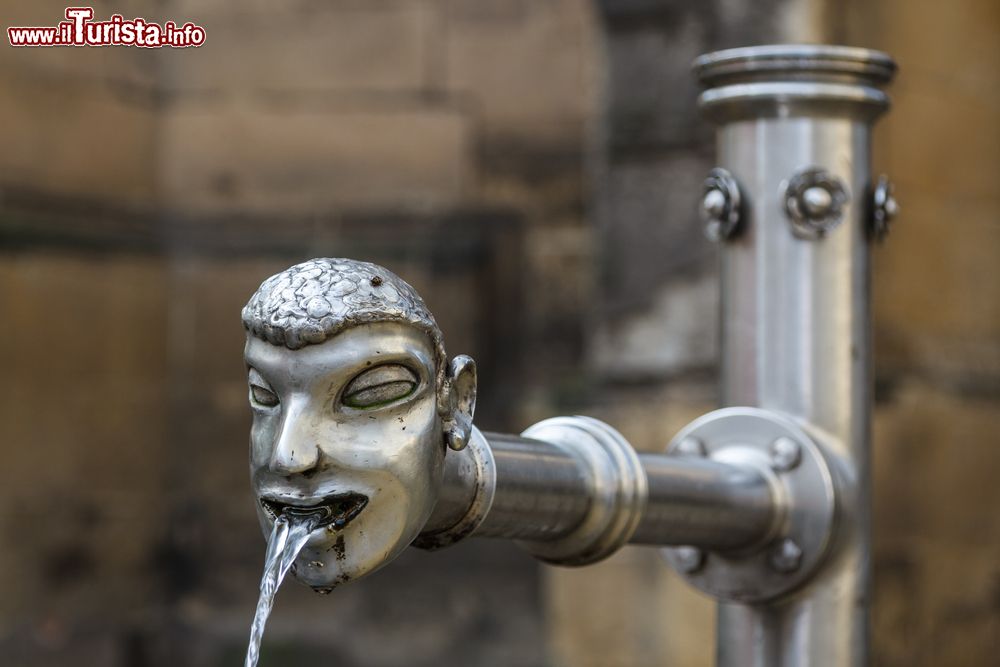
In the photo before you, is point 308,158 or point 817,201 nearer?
point 817,201

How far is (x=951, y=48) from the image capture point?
82.4 inches

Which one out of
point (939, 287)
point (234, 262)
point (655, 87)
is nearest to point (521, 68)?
point (234, 262)

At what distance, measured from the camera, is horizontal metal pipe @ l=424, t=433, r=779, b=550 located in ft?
2.31

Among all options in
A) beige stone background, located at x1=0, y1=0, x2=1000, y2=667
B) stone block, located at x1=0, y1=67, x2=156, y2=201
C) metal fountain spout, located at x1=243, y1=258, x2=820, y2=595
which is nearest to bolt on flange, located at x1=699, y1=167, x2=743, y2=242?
metal fountain spout, located at x1=243, y1=258, x2=820, y2=595

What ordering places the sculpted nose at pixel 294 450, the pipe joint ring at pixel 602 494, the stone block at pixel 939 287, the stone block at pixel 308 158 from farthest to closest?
1. the stone block at pixel 308 158
2. the stone block at pixel 939 287
3. the pipe joint ring at pixel 602 494
4. the sculpted nose at pixel 294 450

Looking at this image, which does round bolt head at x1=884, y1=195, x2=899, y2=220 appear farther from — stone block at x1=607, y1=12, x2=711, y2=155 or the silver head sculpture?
stone block at x1=607, y1=12, x2=711, y2=155

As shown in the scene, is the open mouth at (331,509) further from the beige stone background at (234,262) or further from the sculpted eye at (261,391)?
the beige stone background at (234,262)

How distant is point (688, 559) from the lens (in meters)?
0.89

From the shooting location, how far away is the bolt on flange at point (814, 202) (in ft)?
2.92

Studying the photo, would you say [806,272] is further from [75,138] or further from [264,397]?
[75,138]

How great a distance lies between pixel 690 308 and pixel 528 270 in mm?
845

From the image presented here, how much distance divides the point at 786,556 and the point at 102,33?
6.79 ft

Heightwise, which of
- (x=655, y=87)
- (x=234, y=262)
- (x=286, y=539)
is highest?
(x=655, y=87)

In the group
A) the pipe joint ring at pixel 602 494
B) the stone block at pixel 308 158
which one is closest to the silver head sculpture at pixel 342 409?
the pipe joint ring at pixel 602 494
